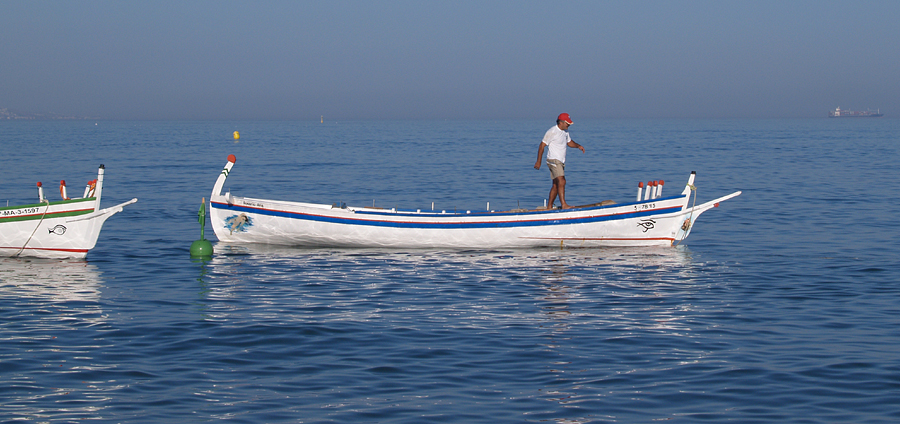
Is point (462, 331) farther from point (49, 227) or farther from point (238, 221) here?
point (49, 227)

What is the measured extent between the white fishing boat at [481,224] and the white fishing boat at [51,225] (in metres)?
2.88

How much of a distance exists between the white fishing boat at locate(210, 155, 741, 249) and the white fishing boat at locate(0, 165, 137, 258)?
288cm

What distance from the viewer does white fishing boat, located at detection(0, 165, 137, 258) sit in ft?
62.2

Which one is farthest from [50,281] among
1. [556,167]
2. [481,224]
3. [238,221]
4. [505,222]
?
[556,167]

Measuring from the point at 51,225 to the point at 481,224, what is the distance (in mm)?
9506

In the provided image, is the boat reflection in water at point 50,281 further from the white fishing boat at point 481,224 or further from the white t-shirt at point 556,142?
the white t-shirt at point 556,142

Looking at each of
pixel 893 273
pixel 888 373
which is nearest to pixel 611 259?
pixel 893 273

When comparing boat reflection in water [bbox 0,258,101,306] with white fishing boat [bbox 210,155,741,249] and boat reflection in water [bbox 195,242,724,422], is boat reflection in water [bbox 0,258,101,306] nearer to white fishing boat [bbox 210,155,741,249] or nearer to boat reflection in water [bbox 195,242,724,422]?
boat reflection in water [bbox 195,242,724,422]

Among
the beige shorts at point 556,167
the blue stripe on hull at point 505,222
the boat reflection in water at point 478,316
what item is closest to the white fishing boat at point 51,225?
the boat reflection in water at point 478,316

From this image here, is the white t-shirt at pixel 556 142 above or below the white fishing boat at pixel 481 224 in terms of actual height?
above

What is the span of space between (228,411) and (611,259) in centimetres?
1182

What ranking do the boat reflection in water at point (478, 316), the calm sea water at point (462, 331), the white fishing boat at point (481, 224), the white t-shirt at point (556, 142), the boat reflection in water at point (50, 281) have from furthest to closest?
the white fishing boat at point (481, 224), the white t-shirt at point (556, 142), the boat reflection in water at point (50, 281), the boat reflection in water at point (478, 316), the calm sea water at point (462, 331)

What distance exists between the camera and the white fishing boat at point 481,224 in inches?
806

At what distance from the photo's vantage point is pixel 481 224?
2048 centimetres
